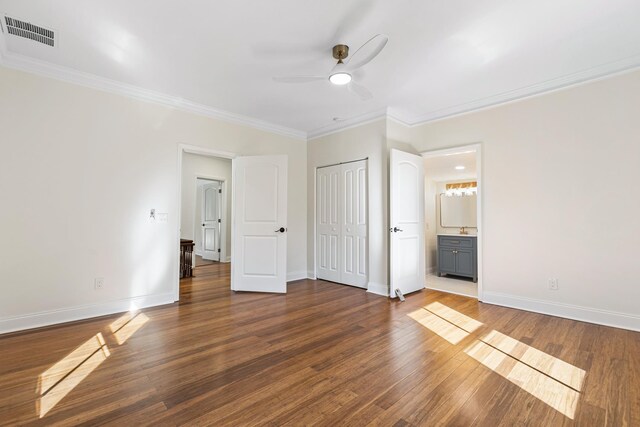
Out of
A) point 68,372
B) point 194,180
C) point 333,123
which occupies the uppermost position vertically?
point 333,123

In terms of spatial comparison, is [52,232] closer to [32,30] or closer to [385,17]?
[32,30]

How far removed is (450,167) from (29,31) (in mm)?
6202

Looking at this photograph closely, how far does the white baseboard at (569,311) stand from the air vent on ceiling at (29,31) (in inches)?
218

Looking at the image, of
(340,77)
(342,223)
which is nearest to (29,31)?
(340,77)

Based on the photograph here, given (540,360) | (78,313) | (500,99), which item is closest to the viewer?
(540,360)

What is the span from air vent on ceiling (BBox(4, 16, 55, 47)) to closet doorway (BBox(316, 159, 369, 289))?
376 cm

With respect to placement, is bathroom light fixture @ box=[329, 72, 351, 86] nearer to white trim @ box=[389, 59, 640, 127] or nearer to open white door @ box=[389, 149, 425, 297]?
open white door @ box=[389, 149, 425, 297]

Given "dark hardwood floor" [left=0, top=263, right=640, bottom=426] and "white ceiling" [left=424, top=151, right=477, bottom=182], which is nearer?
"dark hardwood floor" [left=0, top=263, right=640, bottom=426]

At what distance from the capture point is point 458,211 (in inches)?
257

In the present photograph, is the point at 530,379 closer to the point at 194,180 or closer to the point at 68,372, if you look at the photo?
the point at 68,372

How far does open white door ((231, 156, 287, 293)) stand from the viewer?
4.54m

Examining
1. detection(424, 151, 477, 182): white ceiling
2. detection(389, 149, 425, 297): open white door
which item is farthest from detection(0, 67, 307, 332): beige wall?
detection(424, 151, 477, 182): white ceiling

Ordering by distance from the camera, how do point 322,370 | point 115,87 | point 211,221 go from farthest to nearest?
point 211,221 → point 115,87 → point 322,370

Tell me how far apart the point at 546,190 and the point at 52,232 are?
18.3ft
